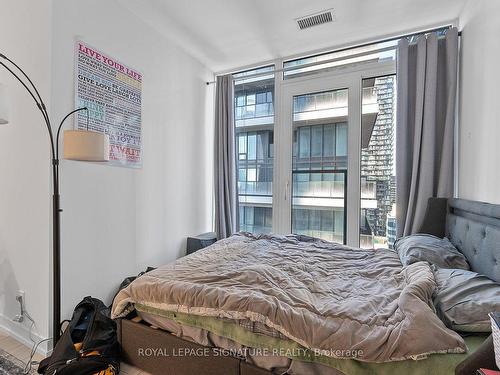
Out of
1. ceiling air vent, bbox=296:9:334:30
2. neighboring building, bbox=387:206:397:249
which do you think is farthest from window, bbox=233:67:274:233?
neighboring building, bbox=387:206:397:249

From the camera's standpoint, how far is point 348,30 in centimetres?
283

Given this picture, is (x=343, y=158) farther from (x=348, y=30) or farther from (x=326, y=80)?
(x=348, y=30)

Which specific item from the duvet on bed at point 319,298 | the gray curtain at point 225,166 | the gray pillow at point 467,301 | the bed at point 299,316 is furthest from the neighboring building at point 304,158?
the gray pillow at point 467,301

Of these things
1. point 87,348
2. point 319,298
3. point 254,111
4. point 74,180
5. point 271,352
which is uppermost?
point 254,111

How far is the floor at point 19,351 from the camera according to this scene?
164 centimetres

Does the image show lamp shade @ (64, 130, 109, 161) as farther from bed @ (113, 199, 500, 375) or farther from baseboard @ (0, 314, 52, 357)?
baseboard @ (0, 314, 52, 357)

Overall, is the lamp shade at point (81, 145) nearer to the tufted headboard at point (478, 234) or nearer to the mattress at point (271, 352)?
the mattress at point (271, 352)

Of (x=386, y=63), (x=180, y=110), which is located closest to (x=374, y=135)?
(x=386, y=63)

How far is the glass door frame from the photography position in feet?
10.0

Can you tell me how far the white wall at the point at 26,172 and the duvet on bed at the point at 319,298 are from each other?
2.69 ft

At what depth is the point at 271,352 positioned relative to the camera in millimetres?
1218

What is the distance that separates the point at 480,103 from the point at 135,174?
2.97 metres

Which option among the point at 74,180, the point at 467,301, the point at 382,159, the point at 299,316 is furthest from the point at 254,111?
the point at 467,301

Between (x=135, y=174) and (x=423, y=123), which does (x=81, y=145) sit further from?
(x=423, y=123)
